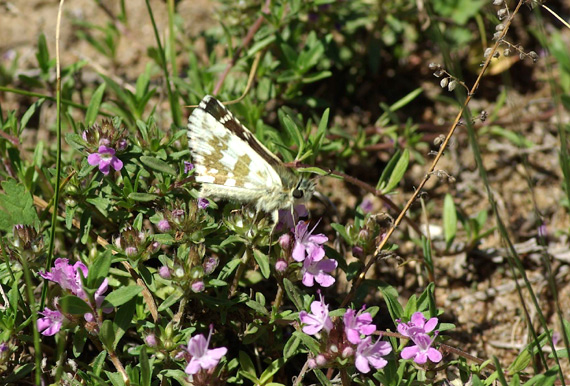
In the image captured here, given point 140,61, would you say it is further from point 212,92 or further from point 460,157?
point 460,157

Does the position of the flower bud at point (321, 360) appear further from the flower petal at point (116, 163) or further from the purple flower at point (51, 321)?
the flower petal at point (116, 163)

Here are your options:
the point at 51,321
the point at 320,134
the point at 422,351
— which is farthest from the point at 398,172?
the point at 51,321

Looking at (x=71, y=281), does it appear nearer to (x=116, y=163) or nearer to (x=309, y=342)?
(x=116, y=163)

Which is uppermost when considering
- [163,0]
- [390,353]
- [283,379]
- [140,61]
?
[163,0]

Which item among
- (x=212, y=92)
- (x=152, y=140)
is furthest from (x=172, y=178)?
(x=212, y=92)

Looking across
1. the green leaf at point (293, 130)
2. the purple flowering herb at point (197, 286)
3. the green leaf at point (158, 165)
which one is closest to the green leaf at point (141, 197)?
the green leaf at point (158, 165)

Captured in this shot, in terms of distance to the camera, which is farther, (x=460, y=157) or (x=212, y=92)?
(x=460, y=157)

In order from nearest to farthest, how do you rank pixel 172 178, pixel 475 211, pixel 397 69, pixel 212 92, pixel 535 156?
1. pixel 172 178
2. pixel 212 92
3. pixel 475 211
4. pixel 535 156
5. pixel 397 69

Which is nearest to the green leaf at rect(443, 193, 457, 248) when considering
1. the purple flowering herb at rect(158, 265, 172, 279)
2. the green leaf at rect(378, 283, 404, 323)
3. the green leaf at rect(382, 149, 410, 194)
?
the green leaf at rect(382, 149, 410, 194)

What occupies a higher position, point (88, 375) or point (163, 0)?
point (163, 0)
